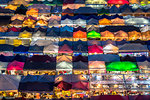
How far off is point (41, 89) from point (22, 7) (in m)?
18.8

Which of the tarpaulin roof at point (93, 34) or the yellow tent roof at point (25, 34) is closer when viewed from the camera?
the yellow tent roof at point (25, 34)

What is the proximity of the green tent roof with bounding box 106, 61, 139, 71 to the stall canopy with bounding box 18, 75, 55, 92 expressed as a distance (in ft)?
20.9

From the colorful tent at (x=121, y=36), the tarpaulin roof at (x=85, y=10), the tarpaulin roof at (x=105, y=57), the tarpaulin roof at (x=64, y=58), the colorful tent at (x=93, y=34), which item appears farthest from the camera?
the tarpaulin roof at (x=85, y=10)

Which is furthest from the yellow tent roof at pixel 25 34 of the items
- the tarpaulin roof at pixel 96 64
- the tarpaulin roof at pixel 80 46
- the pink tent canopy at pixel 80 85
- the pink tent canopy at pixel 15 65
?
the pink tent canopy at pixel 80 85

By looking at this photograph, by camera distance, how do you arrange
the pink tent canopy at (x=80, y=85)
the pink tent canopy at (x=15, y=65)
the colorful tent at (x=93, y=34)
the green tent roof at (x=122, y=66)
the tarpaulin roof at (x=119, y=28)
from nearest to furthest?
the pink tent canopy at (x=80, y=85), the green tent roof at (x=122, y=66), the pink tent canopy at (x=15, y=65), the colorful tent at (x=93, y=34), the tarpaulin roof at (x=119, y=28)

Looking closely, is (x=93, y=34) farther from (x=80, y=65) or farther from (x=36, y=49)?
(x=36, y=49)

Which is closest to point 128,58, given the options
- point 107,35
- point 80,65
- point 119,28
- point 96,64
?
point 96,64

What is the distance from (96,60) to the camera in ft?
79.3

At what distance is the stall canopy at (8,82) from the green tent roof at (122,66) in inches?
383

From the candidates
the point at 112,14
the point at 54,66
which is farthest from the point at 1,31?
the point at 112,14

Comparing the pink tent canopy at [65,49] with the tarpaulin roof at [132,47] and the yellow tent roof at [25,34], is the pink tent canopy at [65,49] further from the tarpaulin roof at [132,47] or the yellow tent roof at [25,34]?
the tarpaulin roof at [132,47]

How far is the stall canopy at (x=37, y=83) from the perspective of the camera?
68.4ft

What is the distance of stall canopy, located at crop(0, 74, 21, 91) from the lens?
20891 millimetres

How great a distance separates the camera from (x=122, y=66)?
23375 millimetres
